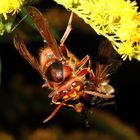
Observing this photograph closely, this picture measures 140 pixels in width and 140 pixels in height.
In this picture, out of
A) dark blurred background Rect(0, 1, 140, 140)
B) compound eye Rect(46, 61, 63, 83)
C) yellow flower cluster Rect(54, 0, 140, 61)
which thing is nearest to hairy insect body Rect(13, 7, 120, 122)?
compound eye Rect(46, 61, 63, 83)

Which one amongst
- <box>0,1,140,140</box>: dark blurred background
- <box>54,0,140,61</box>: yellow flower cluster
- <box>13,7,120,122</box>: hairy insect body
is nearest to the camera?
<box>54,0,140,61</box>: yellow flower cluster

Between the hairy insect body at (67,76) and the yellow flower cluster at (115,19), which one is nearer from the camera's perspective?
the yellow flower cluster at (115,19)

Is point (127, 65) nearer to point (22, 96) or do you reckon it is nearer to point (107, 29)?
point (22, 96)

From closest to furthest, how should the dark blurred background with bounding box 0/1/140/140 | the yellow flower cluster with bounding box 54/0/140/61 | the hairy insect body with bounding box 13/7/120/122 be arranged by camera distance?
the yellow flower cluster with bounding box 54/0/140/61 < the hairy insect body with bounding box 13/7/120/122 < the dark blurred background with bounding box 0/1/140/140

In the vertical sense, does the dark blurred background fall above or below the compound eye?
below

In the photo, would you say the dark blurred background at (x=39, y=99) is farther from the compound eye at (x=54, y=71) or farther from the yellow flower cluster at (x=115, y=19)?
the yellow flower cluster at (x=115, y=19)

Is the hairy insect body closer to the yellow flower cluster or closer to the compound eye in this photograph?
the compound eye

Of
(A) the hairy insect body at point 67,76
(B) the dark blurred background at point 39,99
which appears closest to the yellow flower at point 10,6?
(A) the hairy insect body at point 67,76
